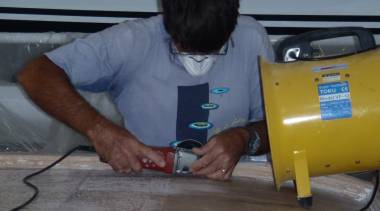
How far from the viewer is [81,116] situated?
122 centimetres

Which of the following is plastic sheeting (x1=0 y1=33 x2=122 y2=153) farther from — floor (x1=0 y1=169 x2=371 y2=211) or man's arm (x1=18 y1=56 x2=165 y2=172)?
floor (x1=0 y1=169 x2=371 y2=211)

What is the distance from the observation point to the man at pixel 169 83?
1163mm

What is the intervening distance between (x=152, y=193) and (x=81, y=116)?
29cm

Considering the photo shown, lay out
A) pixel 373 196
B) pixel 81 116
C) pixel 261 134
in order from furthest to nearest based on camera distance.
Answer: pixel 261 134
pixel 81 116
pixel 373 196

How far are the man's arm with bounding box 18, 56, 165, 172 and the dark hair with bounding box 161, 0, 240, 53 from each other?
0.23m

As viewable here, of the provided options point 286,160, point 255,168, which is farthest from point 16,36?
point 286,160

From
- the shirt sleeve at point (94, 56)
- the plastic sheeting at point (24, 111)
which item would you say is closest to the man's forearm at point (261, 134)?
the shirt sleeve at point (94, 56)

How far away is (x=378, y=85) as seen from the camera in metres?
0.98

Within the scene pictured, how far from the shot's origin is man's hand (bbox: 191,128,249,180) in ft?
3.77

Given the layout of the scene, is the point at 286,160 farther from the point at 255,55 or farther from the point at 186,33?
the point at 255,55

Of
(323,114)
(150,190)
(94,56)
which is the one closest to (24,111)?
(94,56)

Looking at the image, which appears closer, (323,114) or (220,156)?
(323,114)

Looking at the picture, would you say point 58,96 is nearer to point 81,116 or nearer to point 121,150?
point 81,116

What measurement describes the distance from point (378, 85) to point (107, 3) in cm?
118
